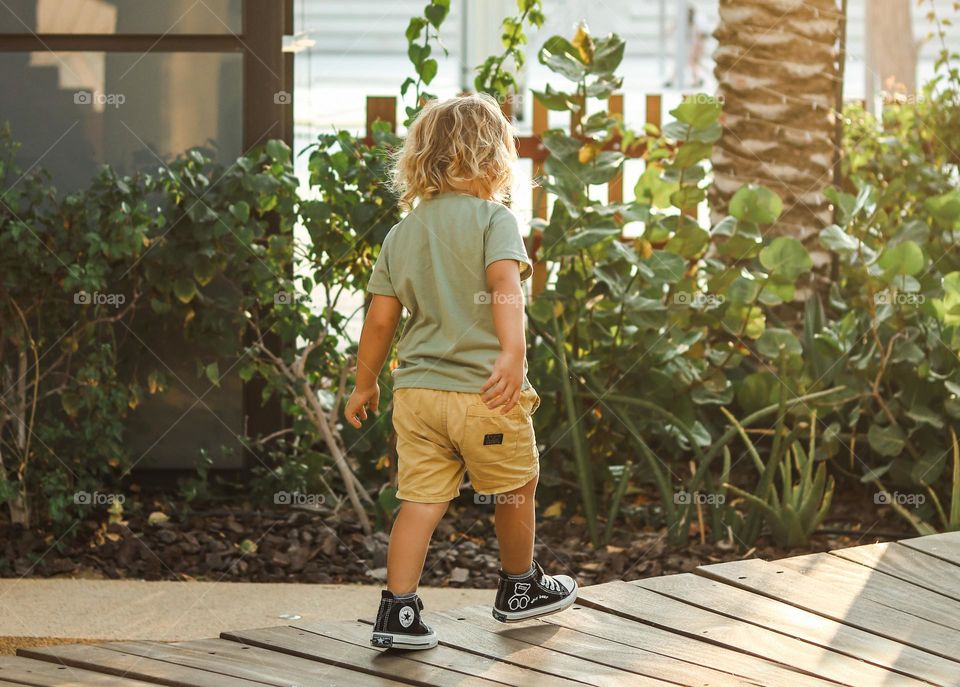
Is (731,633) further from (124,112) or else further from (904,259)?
(124,112)

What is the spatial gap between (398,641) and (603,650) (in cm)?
42

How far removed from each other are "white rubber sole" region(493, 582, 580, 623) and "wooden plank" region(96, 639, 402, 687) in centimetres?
41

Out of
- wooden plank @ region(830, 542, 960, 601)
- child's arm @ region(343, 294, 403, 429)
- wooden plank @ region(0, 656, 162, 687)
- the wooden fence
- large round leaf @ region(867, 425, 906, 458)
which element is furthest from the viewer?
the wooden fence

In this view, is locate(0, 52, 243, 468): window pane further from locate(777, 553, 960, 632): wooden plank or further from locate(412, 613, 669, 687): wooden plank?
locate(777, 553, 960, 632): wooden plank

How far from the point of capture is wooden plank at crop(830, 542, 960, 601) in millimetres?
2883

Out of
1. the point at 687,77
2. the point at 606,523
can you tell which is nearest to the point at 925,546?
the point at 606,523

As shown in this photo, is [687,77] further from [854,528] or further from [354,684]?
[354,684]

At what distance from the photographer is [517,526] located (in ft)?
8.82

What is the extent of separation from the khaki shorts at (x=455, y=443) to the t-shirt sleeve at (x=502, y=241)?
0.30m

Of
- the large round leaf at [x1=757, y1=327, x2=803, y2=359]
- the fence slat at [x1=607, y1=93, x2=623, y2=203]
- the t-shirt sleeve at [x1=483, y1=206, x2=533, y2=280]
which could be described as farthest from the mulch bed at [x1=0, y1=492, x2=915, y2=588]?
the fence slat at [x1=607, y1=93, x2=623, y2=203]

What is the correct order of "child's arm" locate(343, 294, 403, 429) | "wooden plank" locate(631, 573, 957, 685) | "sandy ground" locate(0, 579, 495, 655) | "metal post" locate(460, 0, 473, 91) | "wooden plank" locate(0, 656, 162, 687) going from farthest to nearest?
"metal post" locate(460, 0, 473, 91) → "sandy ground" locate(0, 579, 495, 655) → "child's arm" locate(343, 294, 403, 429) → "wooden plank" locate(631, 573, 957, 685) → "wooden plank" locate(0, 656, 162, 687)

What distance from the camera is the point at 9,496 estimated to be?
396 centimetres

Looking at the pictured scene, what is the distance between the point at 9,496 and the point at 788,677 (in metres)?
2.67

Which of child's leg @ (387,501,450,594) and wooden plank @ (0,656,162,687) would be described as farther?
child's leg @ (387,501,450,594)
